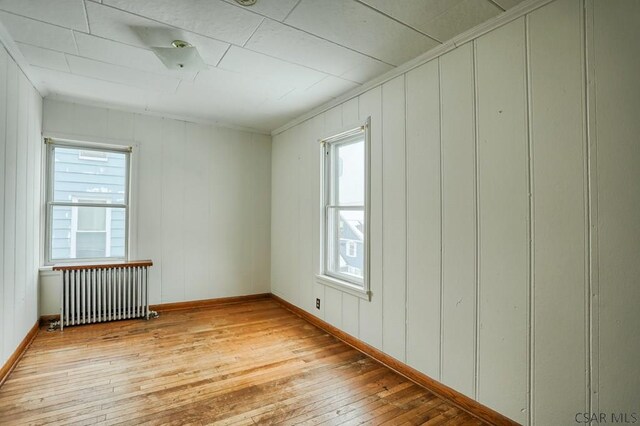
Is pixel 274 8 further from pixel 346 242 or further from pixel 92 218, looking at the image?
pixel 92 218

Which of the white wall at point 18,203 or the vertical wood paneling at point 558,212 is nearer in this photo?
the vertical wood paneling at point 558,212

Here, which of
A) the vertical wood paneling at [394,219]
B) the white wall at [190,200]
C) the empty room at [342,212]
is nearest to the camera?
the empty room at [342,212]

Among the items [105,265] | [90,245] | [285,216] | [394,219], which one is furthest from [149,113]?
[394,219]

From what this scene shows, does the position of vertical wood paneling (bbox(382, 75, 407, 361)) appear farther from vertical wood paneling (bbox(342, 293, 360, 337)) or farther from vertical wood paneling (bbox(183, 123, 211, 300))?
vertical wood paneling (bbox(183, 123, 211, 300))

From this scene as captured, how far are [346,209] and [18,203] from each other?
296cm

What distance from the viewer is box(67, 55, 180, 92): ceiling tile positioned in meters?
2.68

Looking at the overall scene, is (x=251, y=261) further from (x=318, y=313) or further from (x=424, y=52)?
(x=424, y=52)

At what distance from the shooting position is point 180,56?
2.41m

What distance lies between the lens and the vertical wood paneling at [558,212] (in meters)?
1.60

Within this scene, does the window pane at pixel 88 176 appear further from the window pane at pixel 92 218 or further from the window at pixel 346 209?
the window at pixel 346 209

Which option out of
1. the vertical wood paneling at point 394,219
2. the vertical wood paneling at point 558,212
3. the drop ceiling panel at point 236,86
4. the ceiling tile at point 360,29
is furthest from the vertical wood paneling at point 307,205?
the vertical wood paneling at point 558,212

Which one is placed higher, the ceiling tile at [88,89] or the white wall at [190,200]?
the ceiling tile at [88,89]

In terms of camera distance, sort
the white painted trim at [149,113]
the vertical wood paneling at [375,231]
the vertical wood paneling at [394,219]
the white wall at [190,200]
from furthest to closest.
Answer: the white wall at [190,200]
the white painted trim at [149,113]
the vertical wood paneling at [375,231]
the vertical wood paneling at [394,219]

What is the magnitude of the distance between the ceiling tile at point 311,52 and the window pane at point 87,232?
9.40 ft
